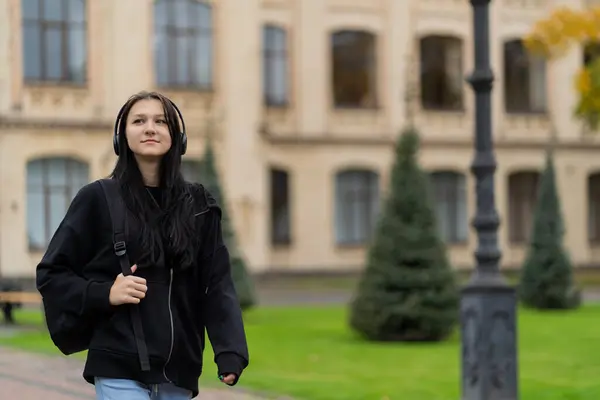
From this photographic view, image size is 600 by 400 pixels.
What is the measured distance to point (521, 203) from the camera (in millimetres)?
39562

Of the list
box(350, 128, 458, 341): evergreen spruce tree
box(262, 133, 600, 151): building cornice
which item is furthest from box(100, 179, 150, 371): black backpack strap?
box(262, 133, 600, 151): building cornice

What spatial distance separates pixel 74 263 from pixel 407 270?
13.2m

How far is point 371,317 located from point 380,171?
2002 cm

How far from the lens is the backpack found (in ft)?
14.6

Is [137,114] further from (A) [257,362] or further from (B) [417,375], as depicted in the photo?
(A) [257,362]

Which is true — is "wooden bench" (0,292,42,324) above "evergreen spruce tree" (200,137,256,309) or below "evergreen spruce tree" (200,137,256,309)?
below

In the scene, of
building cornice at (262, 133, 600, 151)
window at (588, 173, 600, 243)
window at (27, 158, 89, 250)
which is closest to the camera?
window at (27, 158, 89, 250)

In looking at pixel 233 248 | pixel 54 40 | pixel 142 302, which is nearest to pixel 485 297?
pixel 142 302

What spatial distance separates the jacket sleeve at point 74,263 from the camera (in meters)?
4.46

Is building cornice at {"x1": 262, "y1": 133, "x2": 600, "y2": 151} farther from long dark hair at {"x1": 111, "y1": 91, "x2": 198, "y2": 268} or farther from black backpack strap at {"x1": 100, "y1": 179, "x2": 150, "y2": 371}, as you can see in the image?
black backpack strap at {"x1": 100, "y1": 179, "x2": 150, "y2": 371}

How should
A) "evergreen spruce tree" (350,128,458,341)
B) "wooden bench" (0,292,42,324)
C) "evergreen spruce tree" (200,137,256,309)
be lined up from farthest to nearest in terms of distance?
"evergreen spruce tree" (200,137,256,309) < "wooden bench" (0,292,42,324) < "evergreen spruce tree" (350,128,458,341)

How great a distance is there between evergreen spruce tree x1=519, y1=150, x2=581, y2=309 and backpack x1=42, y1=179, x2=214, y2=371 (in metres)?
21.5

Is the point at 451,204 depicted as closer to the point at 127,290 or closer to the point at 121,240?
the point at 121,240

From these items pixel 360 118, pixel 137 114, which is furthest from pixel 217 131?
pixel 137 114
